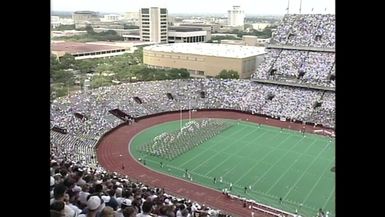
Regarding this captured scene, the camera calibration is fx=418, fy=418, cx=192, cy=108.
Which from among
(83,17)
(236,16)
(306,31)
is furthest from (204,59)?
(236,16)

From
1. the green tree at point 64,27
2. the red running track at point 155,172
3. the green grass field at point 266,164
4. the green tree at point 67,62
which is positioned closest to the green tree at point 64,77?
the green tree at point 67,62

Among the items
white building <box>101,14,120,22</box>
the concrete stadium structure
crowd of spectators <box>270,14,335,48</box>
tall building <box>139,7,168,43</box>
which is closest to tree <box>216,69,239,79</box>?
the concrete stadium structure

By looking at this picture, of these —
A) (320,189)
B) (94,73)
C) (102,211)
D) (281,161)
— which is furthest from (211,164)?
(94,73)

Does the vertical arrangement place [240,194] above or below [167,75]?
below
